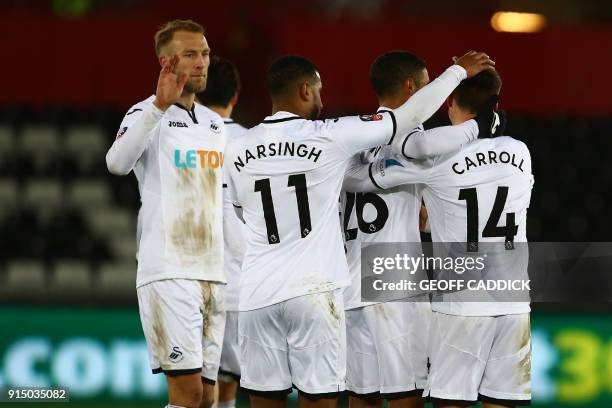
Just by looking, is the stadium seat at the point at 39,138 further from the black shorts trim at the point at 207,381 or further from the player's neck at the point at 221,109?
the black shorts trim at the point at 207,381

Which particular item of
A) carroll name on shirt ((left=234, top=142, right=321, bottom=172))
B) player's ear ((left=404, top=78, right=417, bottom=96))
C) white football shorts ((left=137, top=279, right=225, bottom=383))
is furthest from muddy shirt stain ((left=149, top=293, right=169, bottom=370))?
player's ear ((left=404, top=78, right=417, bottom=96))

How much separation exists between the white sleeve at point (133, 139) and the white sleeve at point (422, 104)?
1.09 metres

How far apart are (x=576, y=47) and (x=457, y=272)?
7.39 meters

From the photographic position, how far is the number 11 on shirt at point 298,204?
15.6 feet

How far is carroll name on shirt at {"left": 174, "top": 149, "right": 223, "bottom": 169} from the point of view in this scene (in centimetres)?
518

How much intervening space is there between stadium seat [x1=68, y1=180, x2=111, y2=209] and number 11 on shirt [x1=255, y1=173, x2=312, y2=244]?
276 inches

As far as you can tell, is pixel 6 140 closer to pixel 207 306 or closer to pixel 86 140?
pixel 86 140

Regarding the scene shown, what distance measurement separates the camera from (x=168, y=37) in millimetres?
5250

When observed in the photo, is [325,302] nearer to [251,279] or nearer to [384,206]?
[251,279]

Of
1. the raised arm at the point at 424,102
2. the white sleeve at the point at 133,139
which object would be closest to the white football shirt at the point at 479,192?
the raised arm at the point at 424,102

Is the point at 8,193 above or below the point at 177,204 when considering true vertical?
above

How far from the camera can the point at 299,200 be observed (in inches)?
187

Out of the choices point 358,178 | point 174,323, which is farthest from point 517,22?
point 174,323

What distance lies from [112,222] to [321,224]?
7003mm
